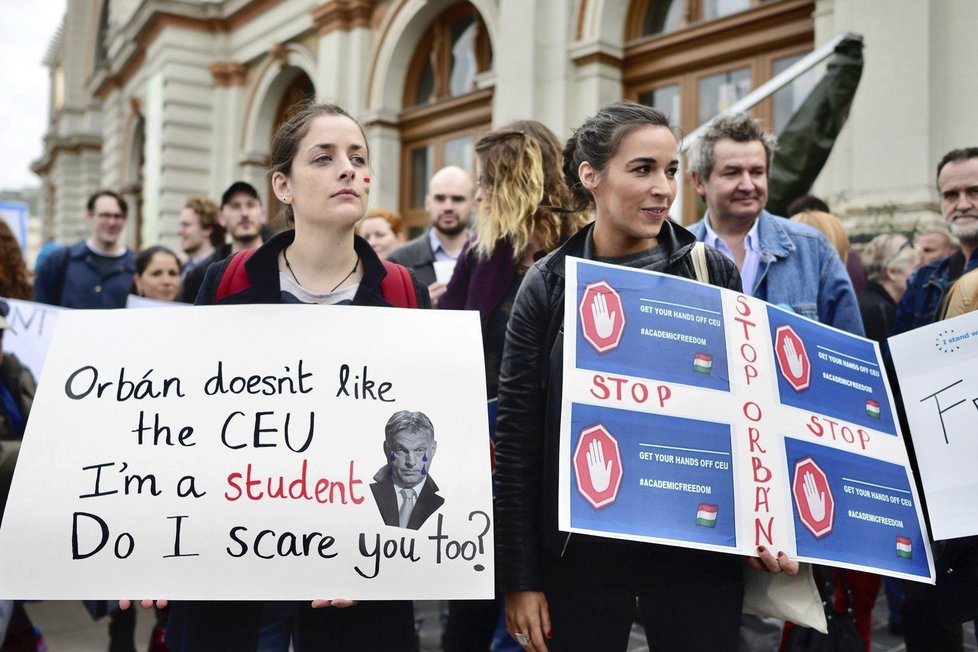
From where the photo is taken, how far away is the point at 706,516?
183cm

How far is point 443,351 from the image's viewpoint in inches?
77.4

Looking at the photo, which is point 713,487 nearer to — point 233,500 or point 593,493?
point 593,493

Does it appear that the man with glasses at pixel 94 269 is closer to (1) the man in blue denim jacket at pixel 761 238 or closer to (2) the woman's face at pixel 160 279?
(2) the woman's face at pixel 160 279

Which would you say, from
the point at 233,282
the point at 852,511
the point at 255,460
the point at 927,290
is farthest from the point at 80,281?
the point at 852,511

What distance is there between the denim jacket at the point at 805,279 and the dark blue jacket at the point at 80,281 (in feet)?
13.7

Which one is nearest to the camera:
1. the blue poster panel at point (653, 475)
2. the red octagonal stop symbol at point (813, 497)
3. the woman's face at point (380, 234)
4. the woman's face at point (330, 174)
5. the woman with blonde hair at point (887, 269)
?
the blue poster panel at point (653, 475)

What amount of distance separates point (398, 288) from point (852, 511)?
1.21 m

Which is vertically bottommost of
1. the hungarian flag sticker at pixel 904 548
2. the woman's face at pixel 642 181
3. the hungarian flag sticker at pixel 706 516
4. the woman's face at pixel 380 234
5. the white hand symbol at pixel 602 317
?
the hungarian flag sticker at pixel 904 548

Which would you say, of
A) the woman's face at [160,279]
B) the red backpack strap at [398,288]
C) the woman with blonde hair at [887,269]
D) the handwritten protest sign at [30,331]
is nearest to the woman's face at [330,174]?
the red backpack strap at [398,288]

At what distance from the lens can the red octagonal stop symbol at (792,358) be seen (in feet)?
6.60

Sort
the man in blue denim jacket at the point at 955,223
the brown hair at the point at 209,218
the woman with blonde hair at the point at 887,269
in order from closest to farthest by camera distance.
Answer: the man in blue denim jacket at the point at 955,223 < the woman with blonde hair at the point at 887,269 < the brown hair at the point at 209,218

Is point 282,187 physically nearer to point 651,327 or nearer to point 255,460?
point 255,460

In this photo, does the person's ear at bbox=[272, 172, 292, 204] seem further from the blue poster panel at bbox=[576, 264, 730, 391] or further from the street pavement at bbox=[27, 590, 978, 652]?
the street pavement at bbox=[27, 590, 978, 652]

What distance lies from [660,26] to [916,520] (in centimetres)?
867
